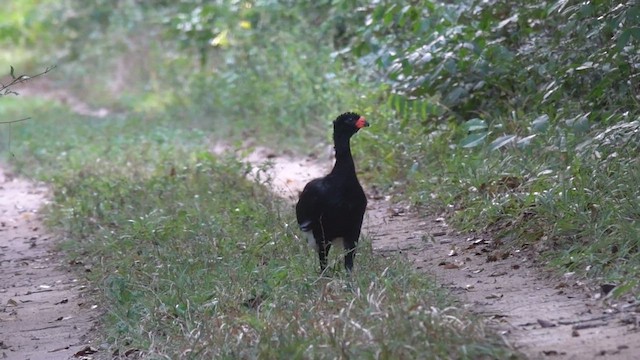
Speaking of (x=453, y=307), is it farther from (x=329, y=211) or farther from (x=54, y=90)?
(x=54, y=90)

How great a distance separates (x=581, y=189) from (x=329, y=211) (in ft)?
6.03

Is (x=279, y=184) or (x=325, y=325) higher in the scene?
(x=325, y=325)

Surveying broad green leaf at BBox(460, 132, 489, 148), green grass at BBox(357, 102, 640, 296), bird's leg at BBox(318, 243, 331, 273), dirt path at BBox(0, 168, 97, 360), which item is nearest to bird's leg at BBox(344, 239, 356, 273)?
Answer: bird's leg at BBox(318, 243, 331, 273)

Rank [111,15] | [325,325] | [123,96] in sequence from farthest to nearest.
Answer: [111,15]
[123,96]
[325,325]

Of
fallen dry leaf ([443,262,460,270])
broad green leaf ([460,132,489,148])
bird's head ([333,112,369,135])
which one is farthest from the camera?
broad green leaf ([460,132,489,148])

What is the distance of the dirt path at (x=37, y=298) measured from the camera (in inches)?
241

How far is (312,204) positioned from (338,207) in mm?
202

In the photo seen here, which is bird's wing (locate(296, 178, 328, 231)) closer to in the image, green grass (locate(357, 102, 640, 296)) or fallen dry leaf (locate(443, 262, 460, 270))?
fallen dry leaf (locate(443, 262, 460, 270))

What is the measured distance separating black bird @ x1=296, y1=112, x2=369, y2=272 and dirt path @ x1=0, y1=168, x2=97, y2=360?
1.52m

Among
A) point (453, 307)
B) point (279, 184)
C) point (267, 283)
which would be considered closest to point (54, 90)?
point (279, 184)

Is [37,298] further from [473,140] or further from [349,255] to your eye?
[473,140]

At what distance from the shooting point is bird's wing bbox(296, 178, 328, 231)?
5.85 m

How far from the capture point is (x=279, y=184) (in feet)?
32.3

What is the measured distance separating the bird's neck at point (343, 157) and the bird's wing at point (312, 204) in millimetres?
131
